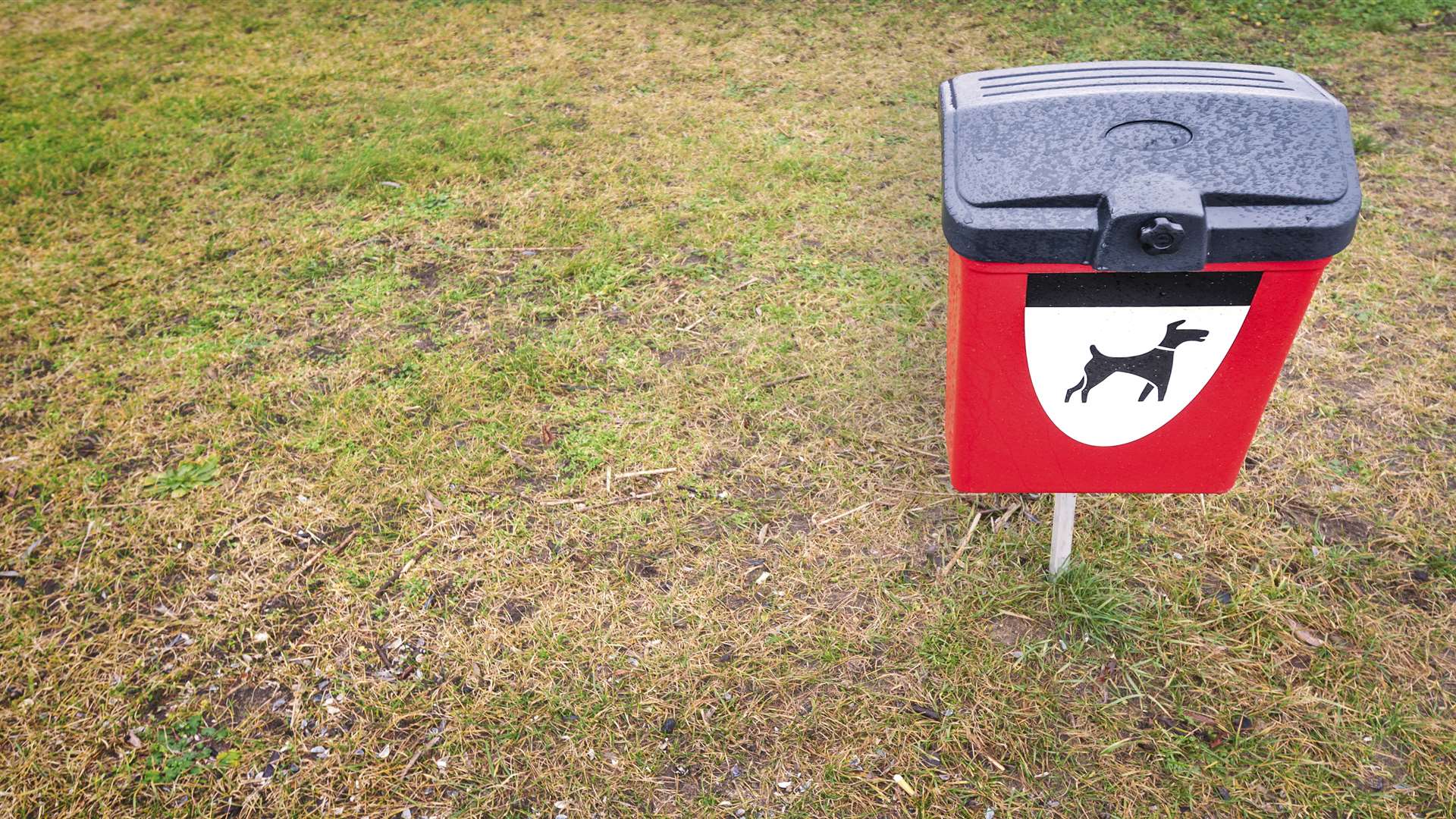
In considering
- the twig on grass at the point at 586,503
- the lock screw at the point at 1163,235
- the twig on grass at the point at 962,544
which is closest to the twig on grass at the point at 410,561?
the twig on grass at the point at 586,503

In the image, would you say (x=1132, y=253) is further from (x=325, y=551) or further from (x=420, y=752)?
(x=325, y=551)

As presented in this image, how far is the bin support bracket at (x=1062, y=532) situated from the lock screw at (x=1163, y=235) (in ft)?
2.59

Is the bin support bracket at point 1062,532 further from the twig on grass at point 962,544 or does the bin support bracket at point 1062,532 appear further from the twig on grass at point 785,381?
the twig on grass at point 785,381

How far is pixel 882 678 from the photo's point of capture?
6.98 ft

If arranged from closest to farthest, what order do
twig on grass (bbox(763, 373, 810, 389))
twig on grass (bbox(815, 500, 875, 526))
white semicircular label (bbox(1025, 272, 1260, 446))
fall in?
white semicircular label (bbox(1025, 272, 1260, 446)), twig on grass (bbox(815, 500, 875, 526)), twig on grass (bbox(763, 373, 810, 389))

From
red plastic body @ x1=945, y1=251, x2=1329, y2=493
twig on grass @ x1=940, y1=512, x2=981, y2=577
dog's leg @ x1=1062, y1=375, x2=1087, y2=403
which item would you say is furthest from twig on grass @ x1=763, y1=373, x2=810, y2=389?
dog's leg @ x1=1062, y1=375, x2=1087, y2=403

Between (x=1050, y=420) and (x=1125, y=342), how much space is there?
241mm

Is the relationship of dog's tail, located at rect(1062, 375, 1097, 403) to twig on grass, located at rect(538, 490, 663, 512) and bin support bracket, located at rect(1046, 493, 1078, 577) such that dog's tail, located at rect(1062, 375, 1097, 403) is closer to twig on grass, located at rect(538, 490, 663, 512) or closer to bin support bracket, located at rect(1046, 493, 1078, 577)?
bin support bracket, located at rect(1046, 493, 1078, 577)

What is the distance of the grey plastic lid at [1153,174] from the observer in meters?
1.46

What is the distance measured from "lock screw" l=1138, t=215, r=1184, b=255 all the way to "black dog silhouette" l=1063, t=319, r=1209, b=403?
240 millimetres

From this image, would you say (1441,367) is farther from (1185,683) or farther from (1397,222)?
(1185,683)

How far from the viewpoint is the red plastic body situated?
5.28 ft

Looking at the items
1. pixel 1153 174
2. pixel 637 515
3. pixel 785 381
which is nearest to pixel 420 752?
pixel 637 515

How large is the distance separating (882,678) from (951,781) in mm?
291
